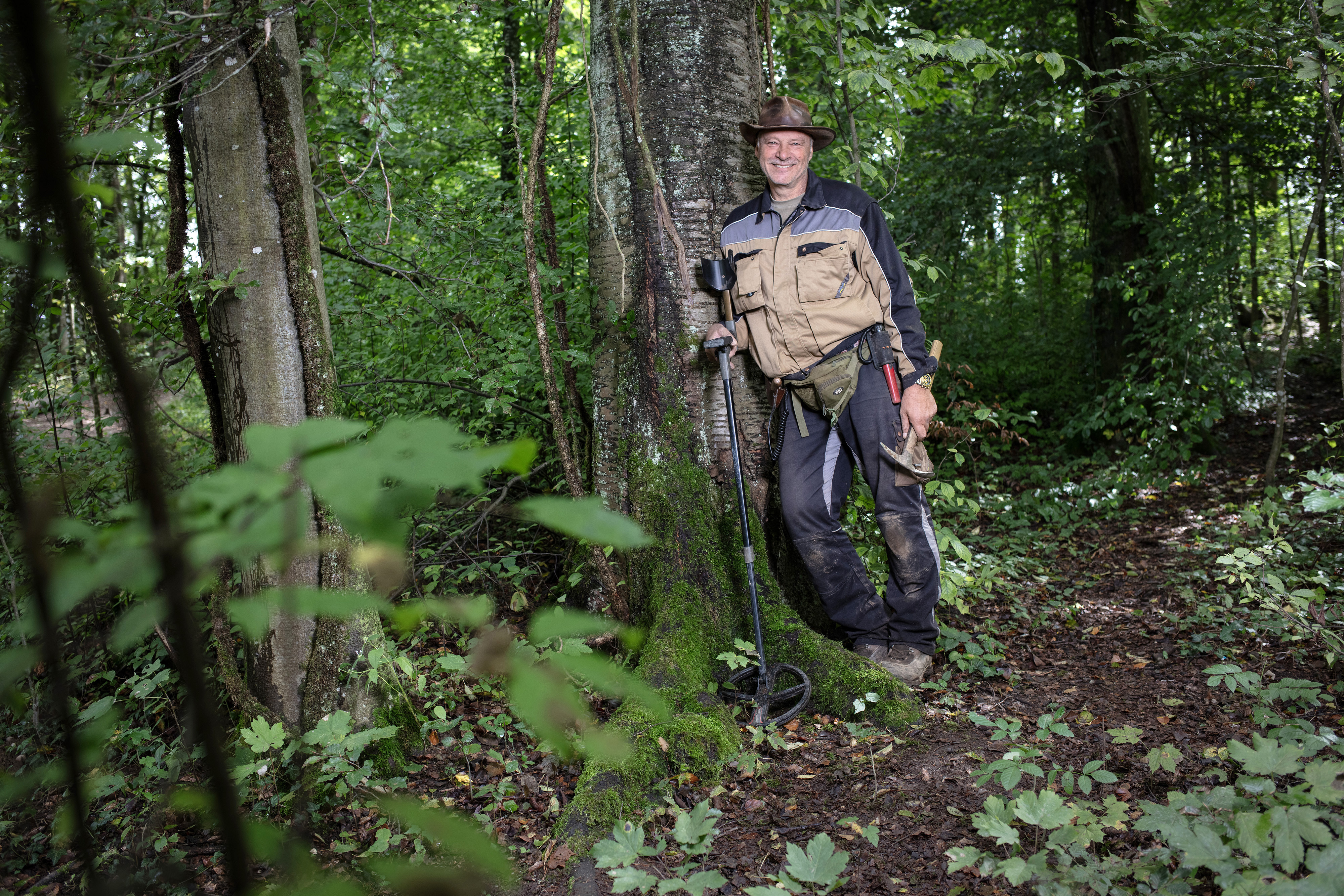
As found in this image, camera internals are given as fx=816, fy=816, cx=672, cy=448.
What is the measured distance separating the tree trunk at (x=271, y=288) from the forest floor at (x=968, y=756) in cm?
106

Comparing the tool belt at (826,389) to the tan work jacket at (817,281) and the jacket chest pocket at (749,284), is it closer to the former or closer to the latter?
the tan work jacket at (817,281)

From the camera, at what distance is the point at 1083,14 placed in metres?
8.17

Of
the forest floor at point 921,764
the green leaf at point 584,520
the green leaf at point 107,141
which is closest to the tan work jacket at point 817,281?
the forest floor at point 921,764

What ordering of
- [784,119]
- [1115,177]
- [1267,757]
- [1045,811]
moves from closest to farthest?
[1267,757], [1045,811], [784,119], [1115,177]

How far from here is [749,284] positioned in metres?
3.71

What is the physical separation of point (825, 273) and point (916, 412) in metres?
0.75

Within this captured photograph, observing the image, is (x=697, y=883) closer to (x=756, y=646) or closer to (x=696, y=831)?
(x=696, y=831)

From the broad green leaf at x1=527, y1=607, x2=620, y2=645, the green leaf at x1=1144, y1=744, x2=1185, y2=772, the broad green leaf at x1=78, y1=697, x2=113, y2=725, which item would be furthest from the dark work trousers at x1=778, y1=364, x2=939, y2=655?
the broad green leaf at x1=527, y1=607, x2=620, y2=645

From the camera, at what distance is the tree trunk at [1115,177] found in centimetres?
780

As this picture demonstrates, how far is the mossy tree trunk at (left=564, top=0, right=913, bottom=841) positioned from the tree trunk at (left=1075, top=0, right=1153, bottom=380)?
534 cm

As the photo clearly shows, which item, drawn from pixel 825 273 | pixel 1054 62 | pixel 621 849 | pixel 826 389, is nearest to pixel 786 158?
pixel 825 273

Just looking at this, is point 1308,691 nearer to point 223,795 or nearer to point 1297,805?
point 1297,805

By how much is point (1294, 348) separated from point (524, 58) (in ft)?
37.8

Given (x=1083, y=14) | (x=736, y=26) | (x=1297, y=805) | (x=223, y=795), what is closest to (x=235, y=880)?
(x=223, y=795)
